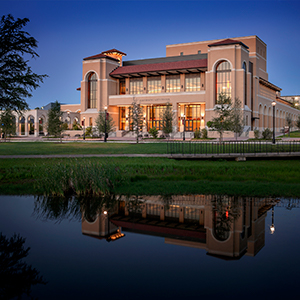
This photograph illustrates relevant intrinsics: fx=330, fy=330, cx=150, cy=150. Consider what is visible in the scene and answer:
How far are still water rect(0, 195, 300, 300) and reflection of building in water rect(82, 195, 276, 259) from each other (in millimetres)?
21

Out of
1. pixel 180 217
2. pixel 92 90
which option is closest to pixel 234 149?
pixel 180 217

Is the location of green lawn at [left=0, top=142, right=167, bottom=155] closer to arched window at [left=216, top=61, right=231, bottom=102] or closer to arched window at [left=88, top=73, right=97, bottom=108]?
arched window at [left=216, top=61, right=231, bottom=102]

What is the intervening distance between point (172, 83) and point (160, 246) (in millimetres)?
67826

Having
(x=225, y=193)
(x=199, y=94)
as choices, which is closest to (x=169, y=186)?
(x=225, y=193)

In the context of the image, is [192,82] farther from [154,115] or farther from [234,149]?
[234,149]

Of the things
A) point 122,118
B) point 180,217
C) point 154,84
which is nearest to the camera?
point 180,217

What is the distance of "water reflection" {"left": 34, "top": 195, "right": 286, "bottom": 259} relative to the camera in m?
6.70

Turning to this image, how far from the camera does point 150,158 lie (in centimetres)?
1872

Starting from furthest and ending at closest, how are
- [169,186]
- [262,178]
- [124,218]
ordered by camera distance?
[262,178], [169,186], [124,218]

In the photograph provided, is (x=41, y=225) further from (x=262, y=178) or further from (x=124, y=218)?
(x=262, y=178)

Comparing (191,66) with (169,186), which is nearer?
(169,186)

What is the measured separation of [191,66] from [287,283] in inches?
2584

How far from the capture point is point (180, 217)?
8.40m

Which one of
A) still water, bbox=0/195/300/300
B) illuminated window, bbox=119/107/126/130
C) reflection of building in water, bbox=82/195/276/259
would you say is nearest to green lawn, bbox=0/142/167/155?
reflection of building in water, bbox=82/195/276/259
